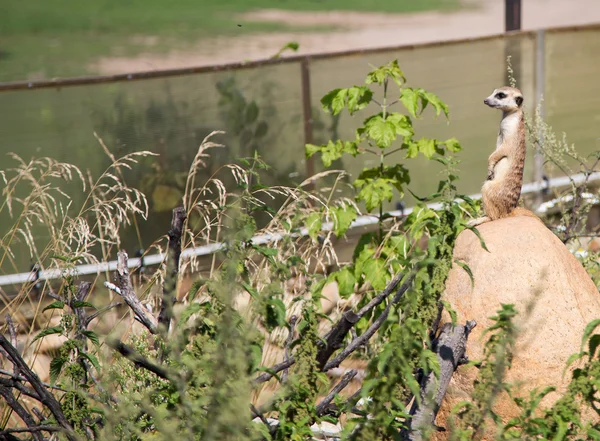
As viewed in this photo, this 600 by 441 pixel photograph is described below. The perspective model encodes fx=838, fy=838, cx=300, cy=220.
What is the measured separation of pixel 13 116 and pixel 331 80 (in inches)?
88.6

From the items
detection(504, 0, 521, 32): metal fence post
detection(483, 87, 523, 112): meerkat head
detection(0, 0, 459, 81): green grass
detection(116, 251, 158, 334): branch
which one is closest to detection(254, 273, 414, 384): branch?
detection(116, 251, 158, 334): branch

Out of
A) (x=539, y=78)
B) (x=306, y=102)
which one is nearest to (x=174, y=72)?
(x=306, y=102)

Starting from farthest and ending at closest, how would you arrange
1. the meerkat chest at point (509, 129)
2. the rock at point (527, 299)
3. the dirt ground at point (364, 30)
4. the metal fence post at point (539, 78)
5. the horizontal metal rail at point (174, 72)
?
the dirt ground at point (364, 30), the metal fence post at point (539, 78), the horizontal metal rail at point (174, 72), the meerkat chest at point (509, 129), the rock at point (527, 299)

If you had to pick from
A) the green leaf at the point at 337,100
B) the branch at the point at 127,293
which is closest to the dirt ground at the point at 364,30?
the green leaf at the point at 337,100

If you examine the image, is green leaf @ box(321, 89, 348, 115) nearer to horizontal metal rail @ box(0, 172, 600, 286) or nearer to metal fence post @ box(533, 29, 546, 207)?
horizontal metal rail @ box(0, 172, 600, 286)

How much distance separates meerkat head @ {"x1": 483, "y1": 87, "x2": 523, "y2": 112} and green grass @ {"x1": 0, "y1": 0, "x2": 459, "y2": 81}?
12.9 meters

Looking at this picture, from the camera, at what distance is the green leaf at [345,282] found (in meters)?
4.18

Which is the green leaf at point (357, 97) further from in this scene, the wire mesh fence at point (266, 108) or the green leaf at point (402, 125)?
the wire mesh fence at point (266, 108)

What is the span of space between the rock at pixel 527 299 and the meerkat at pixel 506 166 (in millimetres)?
248

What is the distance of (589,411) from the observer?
2957 mm

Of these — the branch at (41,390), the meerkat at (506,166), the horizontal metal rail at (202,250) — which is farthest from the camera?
the horizontal metal rail at (202,250)

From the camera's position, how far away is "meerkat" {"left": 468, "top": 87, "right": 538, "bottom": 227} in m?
3.47

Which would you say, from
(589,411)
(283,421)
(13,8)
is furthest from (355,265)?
(13,8)

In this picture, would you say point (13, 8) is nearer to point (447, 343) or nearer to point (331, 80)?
point (331, 80)
